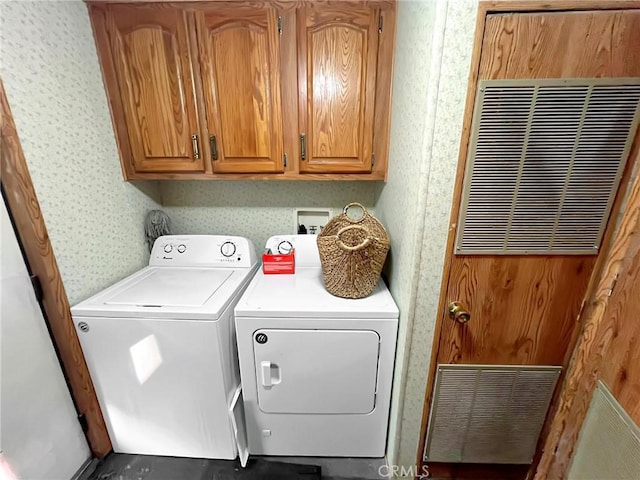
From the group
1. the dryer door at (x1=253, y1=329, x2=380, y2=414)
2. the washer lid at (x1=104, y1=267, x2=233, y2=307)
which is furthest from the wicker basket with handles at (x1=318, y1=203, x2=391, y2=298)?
the washer lid at (x1=104, y1=267, x2=233, y2=307)

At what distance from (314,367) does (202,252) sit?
101 cm

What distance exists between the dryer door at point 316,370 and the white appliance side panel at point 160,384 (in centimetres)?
21

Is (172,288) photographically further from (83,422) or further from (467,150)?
(467,150)

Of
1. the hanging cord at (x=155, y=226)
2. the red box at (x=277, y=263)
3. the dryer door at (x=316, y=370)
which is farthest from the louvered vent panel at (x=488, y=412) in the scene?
the hanging cord at (x=155, y=226)

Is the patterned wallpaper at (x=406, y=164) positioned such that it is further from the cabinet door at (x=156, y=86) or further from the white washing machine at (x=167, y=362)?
the cabinet door at (x=156, y=86)

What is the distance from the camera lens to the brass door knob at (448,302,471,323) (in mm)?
1019

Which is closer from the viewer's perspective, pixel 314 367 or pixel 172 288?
pixel 314 367

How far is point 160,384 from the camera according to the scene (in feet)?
4.14

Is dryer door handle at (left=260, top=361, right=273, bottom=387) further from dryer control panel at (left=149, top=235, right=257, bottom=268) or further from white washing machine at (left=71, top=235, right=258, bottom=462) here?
dryer control panel at (left=149, top=235, right=257, bottom=268)

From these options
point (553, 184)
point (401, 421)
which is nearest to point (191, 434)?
point (401, 421)

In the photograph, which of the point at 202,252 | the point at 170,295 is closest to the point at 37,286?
the point at 170,295

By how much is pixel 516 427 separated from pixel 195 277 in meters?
1.81

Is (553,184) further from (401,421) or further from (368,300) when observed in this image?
(401,421)

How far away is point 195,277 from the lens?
152 cm
